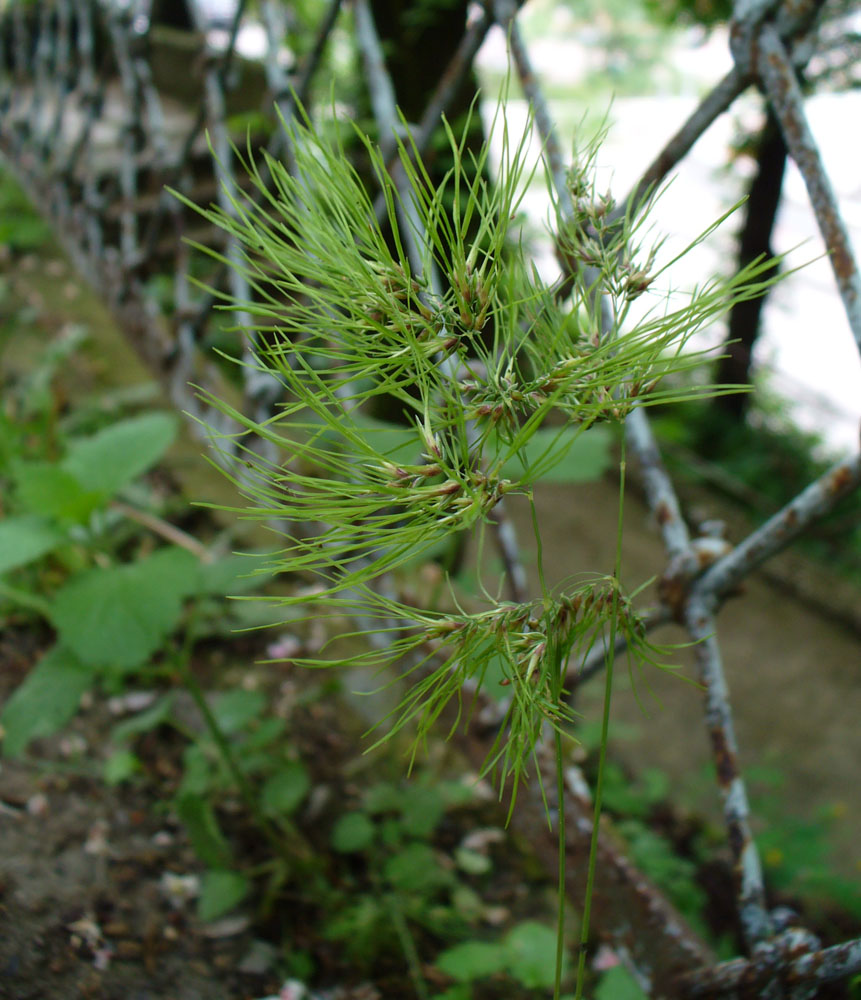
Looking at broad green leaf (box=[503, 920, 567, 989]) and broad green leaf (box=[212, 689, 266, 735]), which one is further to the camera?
broad green leaf (box=[212, 689, 266, 735])

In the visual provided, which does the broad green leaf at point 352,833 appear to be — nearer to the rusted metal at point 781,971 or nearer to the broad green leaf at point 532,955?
the broad green leaf at point 532,955

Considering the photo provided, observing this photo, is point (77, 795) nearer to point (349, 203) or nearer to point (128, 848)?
point (128, 848)

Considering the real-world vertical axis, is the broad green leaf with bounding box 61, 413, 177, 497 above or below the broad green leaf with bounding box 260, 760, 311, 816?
above

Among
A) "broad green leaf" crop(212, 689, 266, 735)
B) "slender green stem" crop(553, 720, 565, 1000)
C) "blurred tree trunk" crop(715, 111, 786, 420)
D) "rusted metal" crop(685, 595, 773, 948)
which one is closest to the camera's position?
"slender green stem" crop(553, 720, 565, 1000)

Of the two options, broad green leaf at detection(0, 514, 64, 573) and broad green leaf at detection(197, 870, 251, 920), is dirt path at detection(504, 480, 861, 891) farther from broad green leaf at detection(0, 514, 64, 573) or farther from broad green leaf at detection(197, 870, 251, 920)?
broad green leaf at detection(0, 514, 64, 573)

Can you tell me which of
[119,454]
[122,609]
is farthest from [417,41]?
[122,609]

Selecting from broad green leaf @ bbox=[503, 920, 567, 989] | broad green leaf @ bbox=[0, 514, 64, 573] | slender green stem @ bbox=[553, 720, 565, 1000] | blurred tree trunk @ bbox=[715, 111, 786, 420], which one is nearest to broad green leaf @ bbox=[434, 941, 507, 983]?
broad green leaf @ bbox=[503, 920, 567, 989]

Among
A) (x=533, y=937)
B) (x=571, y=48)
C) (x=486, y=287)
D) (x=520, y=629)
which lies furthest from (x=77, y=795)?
(x=571, y=48)

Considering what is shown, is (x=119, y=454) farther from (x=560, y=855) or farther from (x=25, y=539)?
(x=560, y=855)
